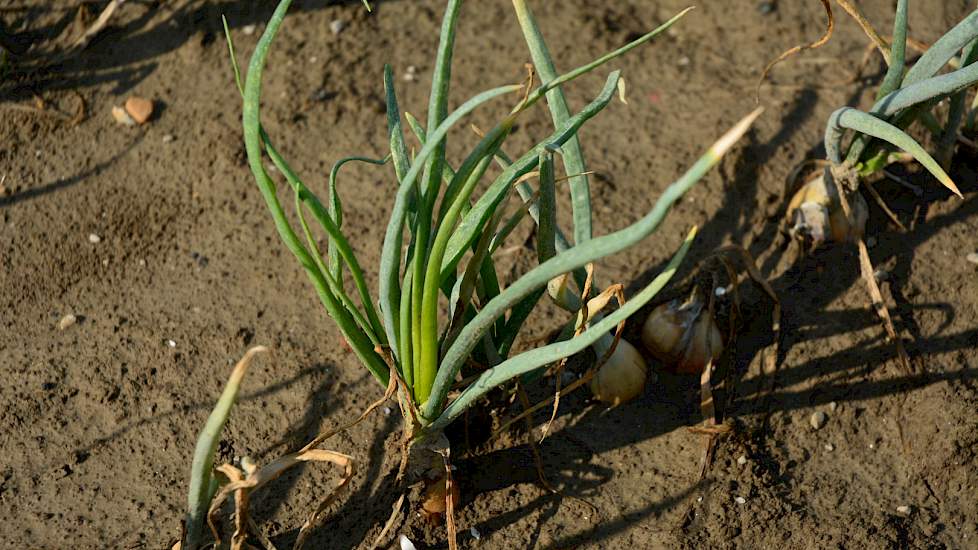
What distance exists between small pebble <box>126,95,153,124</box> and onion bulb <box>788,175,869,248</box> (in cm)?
Result: 147

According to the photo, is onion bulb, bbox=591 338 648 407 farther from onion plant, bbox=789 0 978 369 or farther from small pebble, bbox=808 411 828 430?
onion plant, bbox=789 0 978 369

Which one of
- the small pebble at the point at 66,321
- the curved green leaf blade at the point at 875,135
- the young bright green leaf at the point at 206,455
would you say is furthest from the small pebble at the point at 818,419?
the small pebble at the point at 66,321

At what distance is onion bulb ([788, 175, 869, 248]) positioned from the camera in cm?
185

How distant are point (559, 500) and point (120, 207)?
1.16 metres

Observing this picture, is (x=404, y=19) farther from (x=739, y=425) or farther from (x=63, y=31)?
(x=739, y=425)

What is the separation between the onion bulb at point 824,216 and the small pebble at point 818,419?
14.3 inches

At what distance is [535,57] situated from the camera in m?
1.43

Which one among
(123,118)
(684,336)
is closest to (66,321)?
(123,118)

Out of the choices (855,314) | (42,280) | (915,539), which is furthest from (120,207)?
(915,539)

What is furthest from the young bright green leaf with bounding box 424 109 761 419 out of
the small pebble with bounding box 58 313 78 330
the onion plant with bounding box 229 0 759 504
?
the small pebble with bounding box 58 313 78 330

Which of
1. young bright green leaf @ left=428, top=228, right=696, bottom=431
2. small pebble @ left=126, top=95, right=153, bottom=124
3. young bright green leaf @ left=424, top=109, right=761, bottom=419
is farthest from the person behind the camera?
small pebble @ left=126, top=95, right=153, bottom=124

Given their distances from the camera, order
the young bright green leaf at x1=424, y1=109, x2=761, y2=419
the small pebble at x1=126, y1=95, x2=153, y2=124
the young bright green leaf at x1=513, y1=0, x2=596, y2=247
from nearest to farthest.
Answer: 1. the young bright green leaf at x1=424, y1=109, x2=761, y2=419
2. the young bright green leaf at x1=513, y1=0, x2=596, y2=247
3. the small pebble at x1=126, y1=95, x2=153, y2=124

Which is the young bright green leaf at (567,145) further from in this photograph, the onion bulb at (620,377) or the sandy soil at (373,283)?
the sandy soil at (373,283)

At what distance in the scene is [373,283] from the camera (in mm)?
1901
